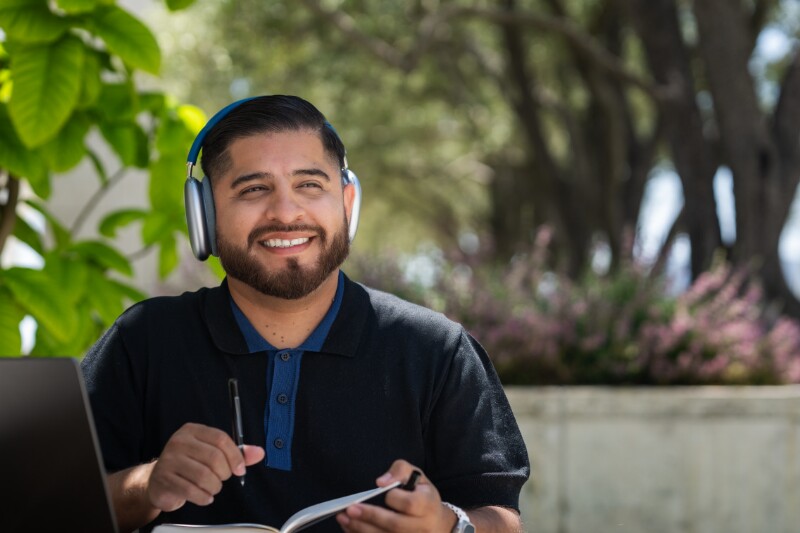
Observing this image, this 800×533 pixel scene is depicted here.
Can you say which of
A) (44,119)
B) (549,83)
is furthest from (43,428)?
(549,83)

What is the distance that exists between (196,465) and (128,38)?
1.89 metres

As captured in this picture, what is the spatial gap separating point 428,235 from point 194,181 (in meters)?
30.1

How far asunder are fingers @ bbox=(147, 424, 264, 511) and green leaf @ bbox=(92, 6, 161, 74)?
175 cm

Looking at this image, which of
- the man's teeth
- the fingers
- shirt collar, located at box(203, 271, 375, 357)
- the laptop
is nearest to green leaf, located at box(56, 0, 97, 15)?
shirt collar, located at box(203, 271, 375, 357)

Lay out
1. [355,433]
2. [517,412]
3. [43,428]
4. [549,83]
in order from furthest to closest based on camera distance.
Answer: [549,83], [517,412], [355,433], [43,428]

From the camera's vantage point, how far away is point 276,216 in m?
1.98

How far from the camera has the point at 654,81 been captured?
9773mm

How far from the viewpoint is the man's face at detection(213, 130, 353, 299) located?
200cm

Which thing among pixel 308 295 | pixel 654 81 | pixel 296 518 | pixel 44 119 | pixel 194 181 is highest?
pixel 654 81

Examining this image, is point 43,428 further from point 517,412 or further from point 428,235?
point 428,235

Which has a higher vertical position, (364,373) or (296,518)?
(364,373)

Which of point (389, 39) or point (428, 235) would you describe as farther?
point (428, 235)

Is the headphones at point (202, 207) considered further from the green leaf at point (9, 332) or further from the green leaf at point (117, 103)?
the green leaf at point (117, 103)

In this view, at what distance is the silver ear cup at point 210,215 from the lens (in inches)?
81.0
